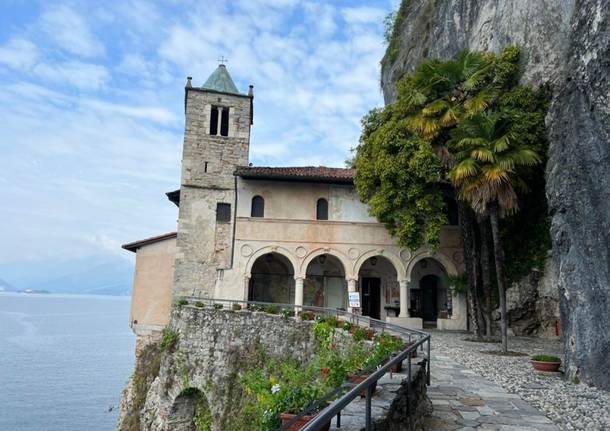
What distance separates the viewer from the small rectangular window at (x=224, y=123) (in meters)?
23.9

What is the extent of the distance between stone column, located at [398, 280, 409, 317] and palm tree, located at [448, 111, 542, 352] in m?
7.85

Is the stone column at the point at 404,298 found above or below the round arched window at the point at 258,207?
below

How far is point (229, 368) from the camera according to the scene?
17141mm

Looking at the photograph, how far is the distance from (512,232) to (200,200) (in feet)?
47.9

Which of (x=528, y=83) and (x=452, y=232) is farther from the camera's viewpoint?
(x=452, y=232)

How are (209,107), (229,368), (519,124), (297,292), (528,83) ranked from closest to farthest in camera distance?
(519,124) → (528,83) → (229,368) → (297,292) → (209,107)

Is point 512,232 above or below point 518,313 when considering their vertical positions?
above

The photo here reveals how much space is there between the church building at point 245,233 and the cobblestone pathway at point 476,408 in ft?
40.2

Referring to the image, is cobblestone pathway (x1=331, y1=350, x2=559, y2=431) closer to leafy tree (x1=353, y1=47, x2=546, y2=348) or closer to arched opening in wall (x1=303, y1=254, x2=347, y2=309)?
leafy tree (x1=353, y1=47, x2=546, y2=348)

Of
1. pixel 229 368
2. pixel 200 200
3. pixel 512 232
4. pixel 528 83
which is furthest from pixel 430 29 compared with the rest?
pixel 229 368

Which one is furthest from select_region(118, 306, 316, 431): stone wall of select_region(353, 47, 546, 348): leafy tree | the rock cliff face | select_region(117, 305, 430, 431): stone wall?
the rock cliff face

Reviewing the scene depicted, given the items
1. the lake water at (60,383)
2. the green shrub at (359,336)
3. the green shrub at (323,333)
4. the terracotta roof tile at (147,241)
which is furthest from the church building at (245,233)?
the lake water at (60,383)

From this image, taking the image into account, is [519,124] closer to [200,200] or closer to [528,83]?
[528,83]

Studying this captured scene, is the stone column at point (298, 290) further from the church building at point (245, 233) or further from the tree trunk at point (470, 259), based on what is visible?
the tree trunk at point (470, 259)
